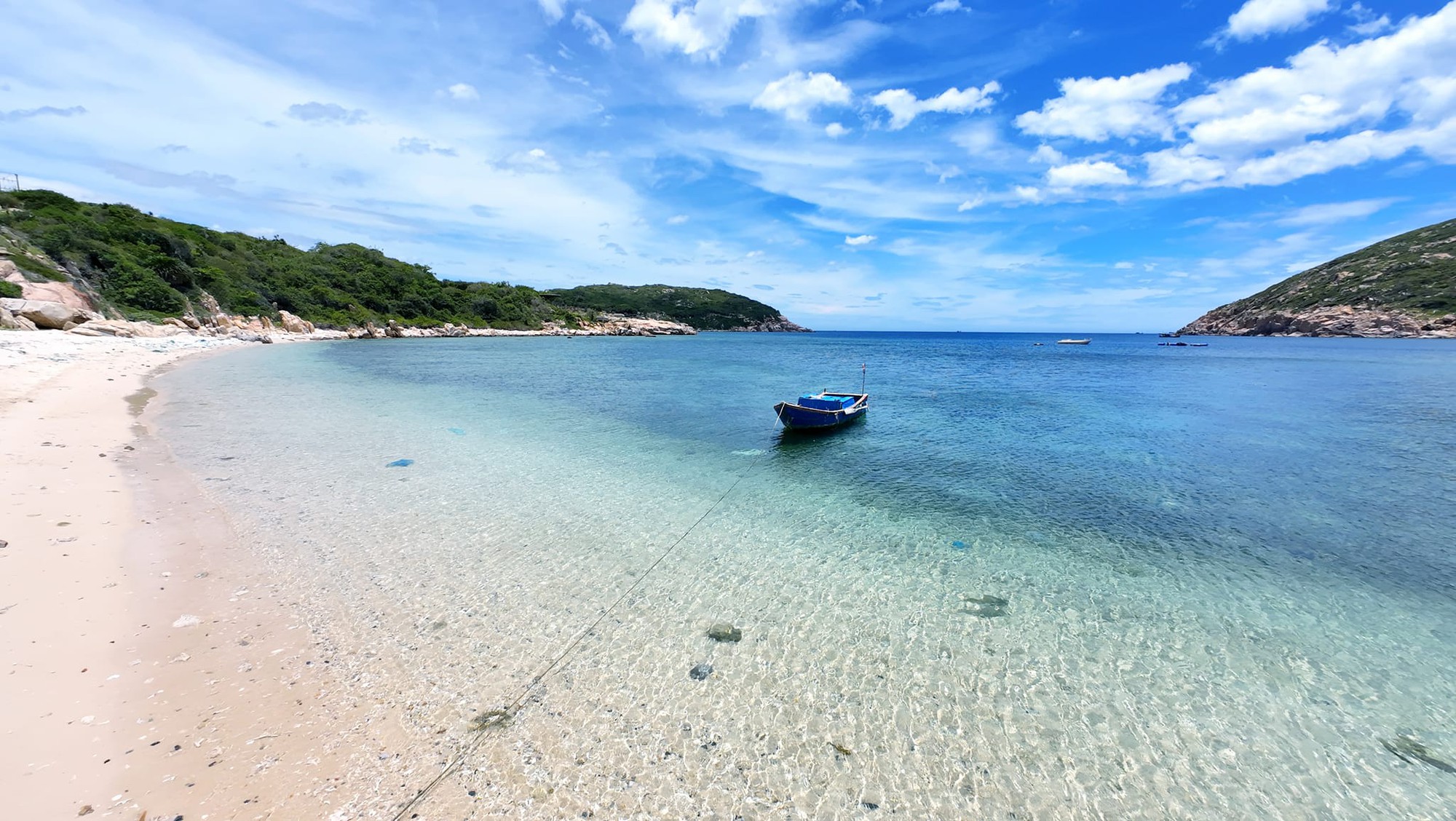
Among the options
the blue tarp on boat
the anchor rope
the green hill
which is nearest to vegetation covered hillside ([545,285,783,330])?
the green hill

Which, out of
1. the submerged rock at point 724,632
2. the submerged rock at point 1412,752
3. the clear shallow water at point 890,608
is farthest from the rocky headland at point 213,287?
the submerged rock at point 1412,752

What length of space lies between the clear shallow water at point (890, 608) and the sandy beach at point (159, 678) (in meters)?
0.55

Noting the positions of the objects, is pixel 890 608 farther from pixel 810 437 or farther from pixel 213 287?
pixel 213 287

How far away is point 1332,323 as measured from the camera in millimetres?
100875

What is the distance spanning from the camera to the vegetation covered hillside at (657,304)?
529 feet

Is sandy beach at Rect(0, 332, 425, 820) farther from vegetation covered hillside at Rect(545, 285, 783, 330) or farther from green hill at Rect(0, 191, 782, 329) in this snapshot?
vegetation covered hillside at Rect(545, 285, 783, 330)

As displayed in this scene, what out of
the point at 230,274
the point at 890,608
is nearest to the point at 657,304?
the point at 230,274

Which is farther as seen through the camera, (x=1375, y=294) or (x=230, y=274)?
(x=1375, y=294)

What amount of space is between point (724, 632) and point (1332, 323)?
152086 mm

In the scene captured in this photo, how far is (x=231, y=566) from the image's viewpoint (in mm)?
7543

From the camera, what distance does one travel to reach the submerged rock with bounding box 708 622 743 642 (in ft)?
21.4

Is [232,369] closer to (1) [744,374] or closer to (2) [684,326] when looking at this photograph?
(1) [744,374]

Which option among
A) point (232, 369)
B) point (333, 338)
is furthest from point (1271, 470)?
point (333, 338)

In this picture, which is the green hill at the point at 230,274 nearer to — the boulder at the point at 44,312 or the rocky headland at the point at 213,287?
the rocky headland at the point at 213,287
